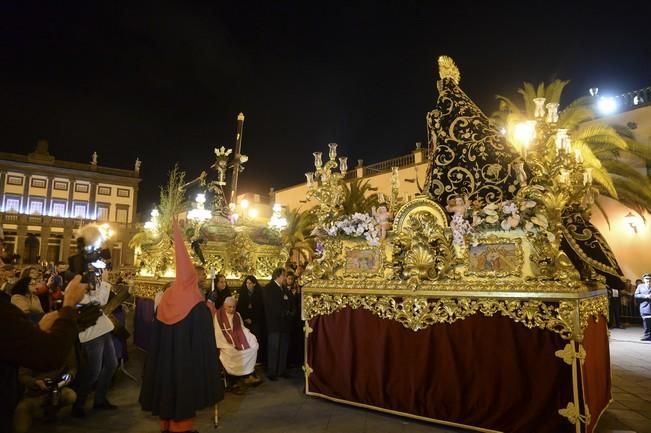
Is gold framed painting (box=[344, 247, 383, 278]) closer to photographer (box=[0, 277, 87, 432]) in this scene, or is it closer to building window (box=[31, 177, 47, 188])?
photographer (box=[0, 277, 87, 432])

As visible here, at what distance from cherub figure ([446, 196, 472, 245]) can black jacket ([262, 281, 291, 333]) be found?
12.6 feet

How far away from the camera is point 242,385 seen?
698cm

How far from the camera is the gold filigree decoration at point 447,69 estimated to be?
635 centimetres

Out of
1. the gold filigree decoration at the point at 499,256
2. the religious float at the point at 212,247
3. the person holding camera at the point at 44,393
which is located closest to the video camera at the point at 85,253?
the person holding camera at the point at 44,393

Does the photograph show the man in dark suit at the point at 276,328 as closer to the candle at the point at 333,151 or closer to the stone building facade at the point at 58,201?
the candle at the point at 333,151

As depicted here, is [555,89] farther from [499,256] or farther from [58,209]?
[58,209]

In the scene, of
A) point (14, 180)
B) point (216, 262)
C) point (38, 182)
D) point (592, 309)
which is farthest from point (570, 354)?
point (14, 180)

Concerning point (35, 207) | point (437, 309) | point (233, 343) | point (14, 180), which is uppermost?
point (14, 180)

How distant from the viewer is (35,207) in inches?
1982

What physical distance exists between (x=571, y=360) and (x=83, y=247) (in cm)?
477

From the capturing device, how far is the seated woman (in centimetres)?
660

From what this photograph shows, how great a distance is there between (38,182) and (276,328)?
55285 mm

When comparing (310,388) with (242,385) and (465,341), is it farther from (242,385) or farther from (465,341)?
(465,341)

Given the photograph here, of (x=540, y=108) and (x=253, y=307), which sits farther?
(x=253, y=307)
